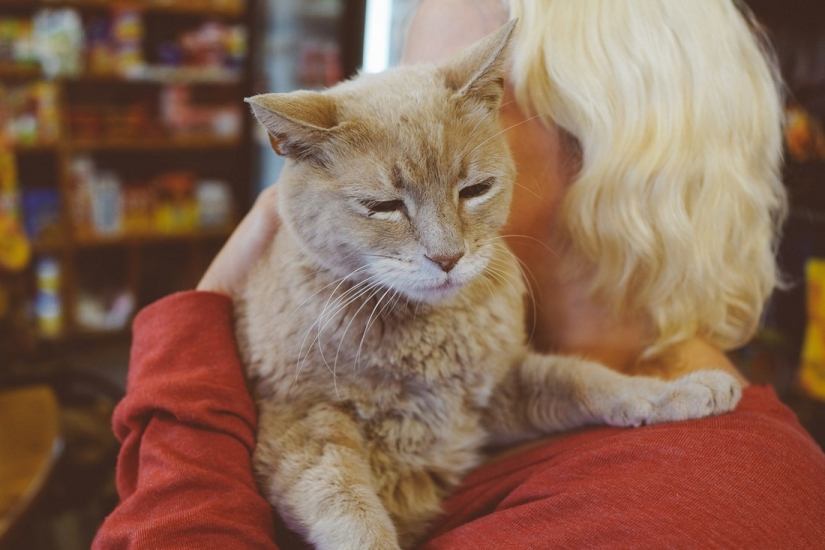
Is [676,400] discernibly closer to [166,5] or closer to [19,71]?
[19,71]

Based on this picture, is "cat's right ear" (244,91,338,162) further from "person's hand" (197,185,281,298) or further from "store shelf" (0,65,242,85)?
"store shelf" (0,65,242,85)

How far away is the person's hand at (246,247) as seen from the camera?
106 cm

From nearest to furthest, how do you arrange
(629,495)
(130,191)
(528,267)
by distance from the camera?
(629,495) < (528,267) < (130,191)

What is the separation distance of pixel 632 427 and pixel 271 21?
3.44 m

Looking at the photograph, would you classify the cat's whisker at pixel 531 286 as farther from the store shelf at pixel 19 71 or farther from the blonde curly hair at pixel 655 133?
the store shelf at pixel 19 71

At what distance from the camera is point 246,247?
1072 mm

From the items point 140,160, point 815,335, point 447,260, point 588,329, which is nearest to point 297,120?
point 447,260

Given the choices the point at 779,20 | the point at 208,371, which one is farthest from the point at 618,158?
the point at 779,20

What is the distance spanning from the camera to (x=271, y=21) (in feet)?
12.2

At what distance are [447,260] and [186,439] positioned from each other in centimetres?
41

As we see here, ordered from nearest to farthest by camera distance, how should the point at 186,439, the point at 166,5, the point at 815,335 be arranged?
the point at 186,439, the point at 815,335, the point at 166,5

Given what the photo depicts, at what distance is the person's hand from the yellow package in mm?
2088

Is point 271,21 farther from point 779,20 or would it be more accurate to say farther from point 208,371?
point 208,371

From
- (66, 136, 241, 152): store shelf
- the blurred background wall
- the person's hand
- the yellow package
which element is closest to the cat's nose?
the person's hand
